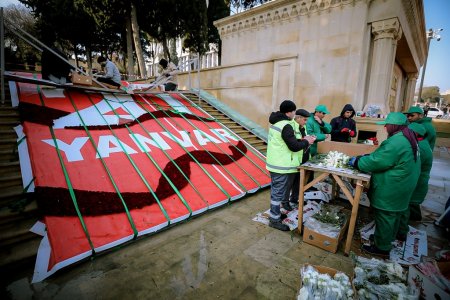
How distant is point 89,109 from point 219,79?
634 centimetres

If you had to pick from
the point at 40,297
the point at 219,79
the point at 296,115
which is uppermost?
the point at 219,79

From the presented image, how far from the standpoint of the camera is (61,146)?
4.47 metres

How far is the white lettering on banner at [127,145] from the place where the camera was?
4473 millimetres

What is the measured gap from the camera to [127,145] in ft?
17.3

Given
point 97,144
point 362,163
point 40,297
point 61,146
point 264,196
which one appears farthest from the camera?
point 264,196

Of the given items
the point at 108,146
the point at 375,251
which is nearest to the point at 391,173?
the point at 375,251

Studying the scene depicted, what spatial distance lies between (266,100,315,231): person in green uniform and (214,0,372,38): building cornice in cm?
658

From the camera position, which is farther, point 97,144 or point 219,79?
point 219,79

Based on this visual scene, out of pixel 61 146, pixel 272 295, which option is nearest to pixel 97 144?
pixel 61 146

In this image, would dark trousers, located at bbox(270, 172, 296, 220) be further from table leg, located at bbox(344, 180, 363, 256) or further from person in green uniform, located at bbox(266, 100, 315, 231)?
table leg, located at bbox(344, 180, 363, 256)

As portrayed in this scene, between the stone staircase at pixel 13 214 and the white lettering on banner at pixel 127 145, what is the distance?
2.21 ft

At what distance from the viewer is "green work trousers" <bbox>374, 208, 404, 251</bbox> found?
120 inches

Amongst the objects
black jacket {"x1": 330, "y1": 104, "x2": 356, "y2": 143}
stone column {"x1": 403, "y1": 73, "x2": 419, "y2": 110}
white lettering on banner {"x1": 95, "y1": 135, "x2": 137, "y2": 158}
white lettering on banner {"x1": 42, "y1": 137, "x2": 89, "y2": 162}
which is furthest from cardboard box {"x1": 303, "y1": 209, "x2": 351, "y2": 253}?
stone column {"x1": 403, "y1": 73, "x2": 419, "y2": 110}

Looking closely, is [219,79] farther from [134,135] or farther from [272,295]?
[272,295]
